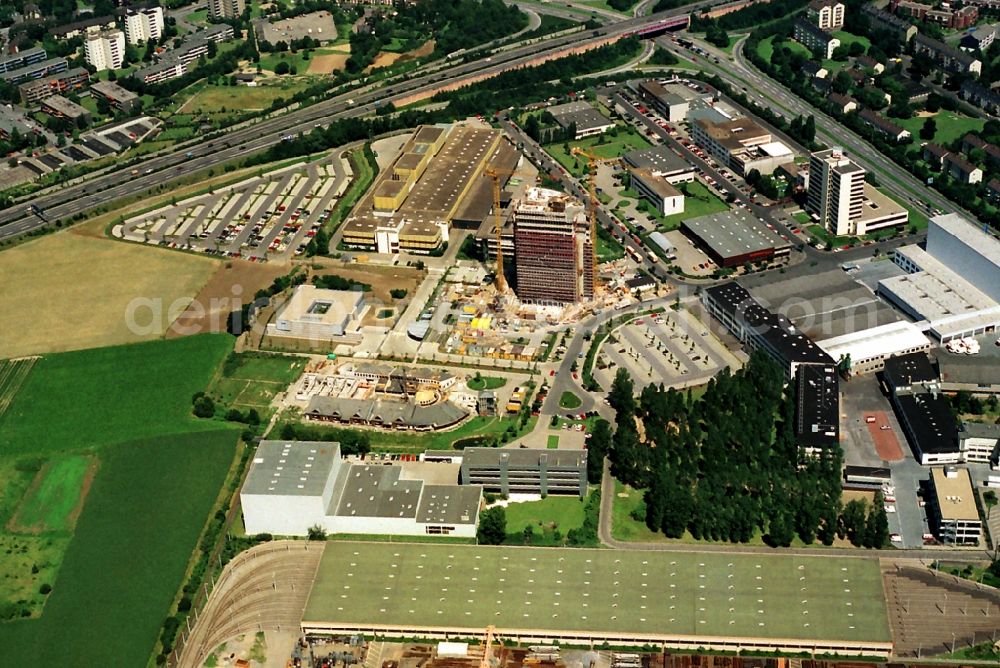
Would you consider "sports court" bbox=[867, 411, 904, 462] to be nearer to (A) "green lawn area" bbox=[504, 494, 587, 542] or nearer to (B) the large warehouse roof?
(A) "green lawn area" bbox=[504, 494, 587, 542]

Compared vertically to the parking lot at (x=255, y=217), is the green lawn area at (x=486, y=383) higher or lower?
lower

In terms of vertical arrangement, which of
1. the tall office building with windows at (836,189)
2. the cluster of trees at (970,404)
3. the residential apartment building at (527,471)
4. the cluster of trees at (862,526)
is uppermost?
the tall office building with windows at (836,189)

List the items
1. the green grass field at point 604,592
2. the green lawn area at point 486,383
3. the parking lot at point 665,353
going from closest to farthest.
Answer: the green grass field at point 604,592
the parking lot at point 665,353
the green lawn area at point 486,383

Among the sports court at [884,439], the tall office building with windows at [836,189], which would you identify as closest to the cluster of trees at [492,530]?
the sports court at [884,439]

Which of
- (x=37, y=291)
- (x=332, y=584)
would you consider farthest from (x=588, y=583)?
(x=37, y=291)

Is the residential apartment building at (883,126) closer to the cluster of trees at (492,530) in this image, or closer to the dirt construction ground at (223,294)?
the dirt construction ground at (223,294)

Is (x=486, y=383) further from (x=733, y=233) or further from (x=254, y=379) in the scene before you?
(x=733, y=233)

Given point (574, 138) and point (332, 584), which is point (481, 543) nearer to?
point (332, 584)
